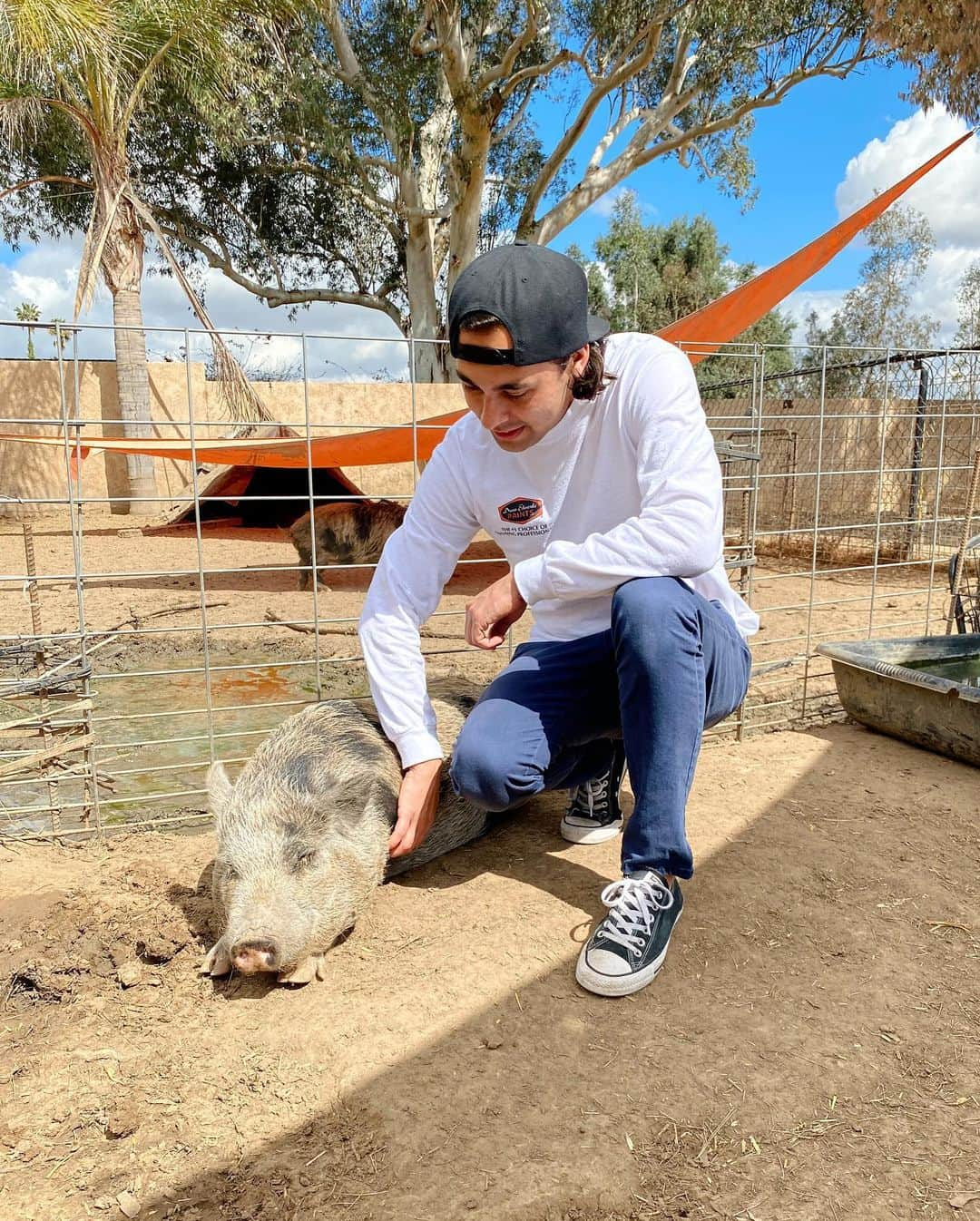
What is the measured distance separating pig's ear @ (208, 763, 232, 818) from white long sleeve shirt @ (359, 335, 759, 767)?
20.0 inches

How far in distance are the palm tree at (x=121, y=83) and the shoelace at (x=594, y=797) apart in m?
7.32

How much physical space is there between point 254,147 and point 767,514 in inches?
435

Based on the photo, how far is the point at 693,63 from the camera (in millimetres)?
14656

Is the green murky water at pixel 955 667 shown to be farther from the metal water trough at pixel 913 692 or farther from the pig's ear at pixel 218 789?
the pig's ear at pixel 218 789

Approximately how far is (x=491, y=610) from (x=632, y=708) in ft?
1.39

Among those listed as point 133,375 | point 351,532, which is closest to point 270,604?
point 351,532

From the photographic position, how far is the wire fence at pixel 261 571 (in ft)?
9.94

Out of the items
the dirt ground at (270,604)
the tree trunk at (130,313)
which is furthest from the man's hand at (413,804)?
the tree trunk at (130,313)

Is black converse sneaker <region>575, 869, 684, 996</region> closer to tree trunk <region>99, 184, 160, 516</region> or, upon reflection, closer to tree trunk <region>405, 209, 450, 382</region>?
tree trunk <region>99, 184, 160, 516</region>

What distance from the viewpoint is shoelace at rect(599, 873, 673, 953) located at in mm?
1981

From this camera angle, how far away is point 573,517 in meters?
2.23

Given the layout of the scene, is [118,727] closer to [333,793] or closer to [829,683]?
[333,793]

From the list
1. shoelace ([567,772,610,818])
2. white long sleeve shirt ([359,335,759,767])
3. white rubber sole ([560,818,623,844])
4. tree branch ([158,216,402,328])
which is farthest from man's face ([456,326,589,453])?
tree branch ([158,216,402,328])

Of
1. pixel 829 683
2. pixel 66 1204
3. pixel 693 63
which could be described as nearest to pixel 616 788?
pixel 66 1204
